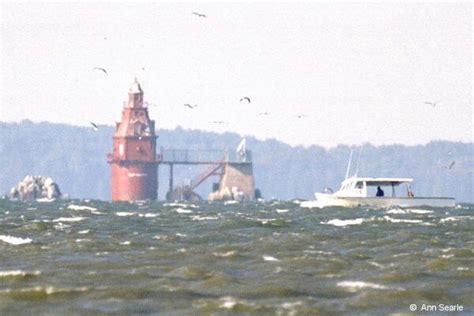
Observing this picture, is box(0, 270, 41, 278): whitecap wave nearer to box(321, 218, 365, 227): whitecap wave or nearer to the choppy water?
the choppy water

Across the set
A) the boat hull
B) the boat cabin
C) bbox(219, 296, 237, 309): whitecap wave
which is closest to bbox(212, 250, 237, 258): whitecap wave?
bbox(219, 296, 237, 309): whitecap wave

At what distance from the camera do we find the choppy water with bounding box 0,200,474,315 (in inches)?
1454

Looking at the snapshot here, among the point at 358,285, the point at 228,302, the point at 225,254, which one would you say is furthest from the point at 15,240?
the point at 228,302

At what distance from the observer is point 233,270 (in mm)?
44844

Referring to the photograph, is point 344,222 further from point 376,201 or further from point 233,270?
point 376,201

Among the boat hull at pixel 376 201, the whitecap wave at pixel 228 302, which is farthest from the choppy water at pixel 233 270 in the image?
the boat hull at pixel 376 201

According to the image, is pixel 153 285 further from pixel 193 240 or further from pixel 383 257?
pixel 193 240

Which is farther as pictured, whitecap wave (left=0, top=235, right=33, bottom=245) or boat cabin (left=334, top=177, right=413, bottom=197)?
boat cabin (left=334, top=177, right=413, bottom=197)

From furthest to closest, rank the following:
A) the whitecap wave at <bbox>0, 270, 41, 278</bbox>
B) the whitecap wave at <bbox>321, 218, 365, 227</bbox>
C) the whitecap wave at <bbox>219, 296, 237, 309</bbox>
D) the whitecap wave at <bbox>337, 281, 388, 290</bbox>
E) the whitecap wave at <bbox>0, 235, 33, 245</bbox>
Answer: the whitecap wave at <bbox>321, 218, 365, 227</bbox>, the whitecap wave at <bbox>0, 235, 33, 245</bbox>, the whitecap wave at <bbox>0, 270, 41, 278</bbox>, the whitecap wave at <bbox>337, 281, 388, 290</bbox>, the whitecap wave at <bbox>219, 296, 237, 309</bbox>

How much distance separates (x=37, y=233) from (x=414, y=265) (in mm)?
22781

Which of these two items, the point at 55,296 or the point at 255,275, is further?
the point at 255,275

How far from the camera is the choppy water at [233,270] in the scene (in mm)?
36938

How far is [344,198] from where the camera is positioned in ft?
386

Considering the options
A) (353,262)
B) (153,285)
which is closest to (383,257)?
(353,262)
